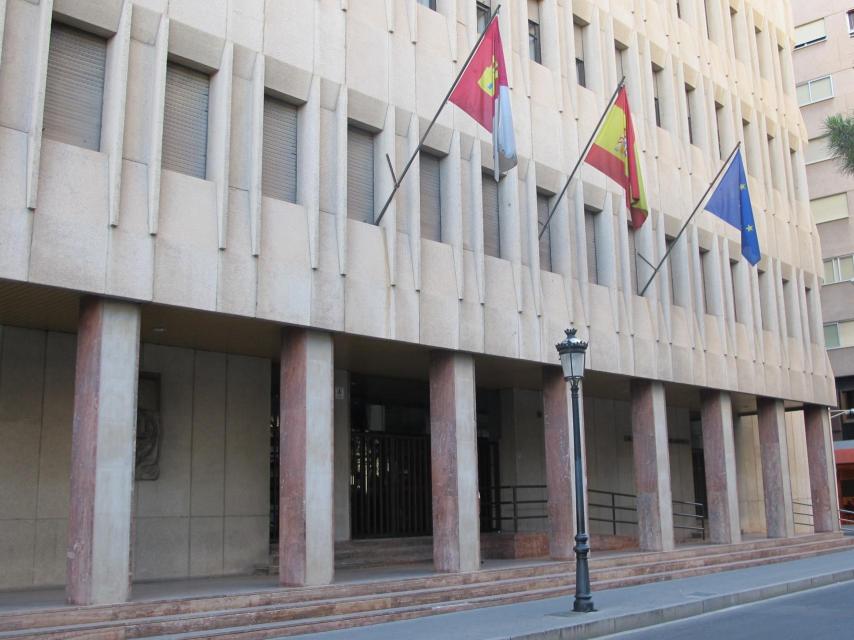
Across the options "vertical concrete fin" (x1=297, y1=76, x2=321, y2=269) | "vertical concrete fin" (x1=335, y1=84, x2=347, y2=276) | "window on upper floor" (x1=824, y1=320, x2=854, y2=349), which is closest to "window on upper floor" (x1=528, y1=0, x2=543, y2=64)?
"vertical concrete fin" (x1=335, y1=84, x2=347, y2=276)

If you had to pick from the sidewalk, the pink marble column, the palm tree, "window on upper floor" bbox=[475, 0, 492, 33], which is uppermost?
the palm tree

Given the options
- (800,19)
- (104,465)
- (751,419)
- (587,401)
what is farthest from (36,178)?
(800,19)

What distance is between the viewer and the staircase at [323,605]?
1070 centimetres

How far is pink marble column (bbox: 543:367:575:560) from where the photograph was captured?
1883 centimetres

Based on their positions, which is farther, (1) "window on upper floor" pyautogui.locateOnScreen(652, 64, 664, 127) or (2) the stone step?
(1) "window on upper floor" pyautogui.locateOnScreen(652, 64, 664, 127)

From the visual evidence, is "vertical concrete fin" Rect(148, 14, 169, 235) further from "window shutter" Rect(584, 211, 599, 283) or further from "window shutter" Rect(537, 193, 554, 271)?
"window shutter" Rect(584, 211, 599, 283)

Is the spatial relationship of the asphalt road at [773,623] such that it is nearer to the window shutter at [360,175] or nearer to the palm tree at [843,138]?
the window shutter at [360,175]

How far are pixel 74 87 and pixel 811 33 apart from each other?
157 feet

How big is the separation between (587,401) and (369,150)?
489 inches

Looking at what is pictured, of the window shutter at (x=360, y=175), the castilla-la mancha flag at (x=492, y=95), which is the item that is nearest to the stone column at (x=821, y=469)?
the castilla-la mancha flag at (x=492, y=95)

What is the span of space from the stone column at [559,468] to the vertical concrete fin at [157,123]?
9542 millimetres

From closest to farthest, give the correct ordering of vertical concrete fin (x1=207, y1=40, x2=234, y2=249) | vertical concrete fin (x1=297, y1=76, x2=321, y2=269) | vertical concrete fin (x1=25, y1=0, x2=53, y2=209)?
vertical concrete fin (x1=25, y1=0, x2=53, y2=209), vertical concrete fin (x1=207, y1=40, x2=234, y2=249), vertical concrete fin (x1=297, y1=76, x2=321, y2=269)

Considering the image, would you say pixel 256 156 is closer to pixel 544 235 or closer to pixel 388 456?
pixel 544 235

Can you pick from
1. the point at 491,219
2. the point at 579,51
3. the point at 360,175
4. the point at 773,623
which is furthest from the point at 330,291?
the point at 579,51
